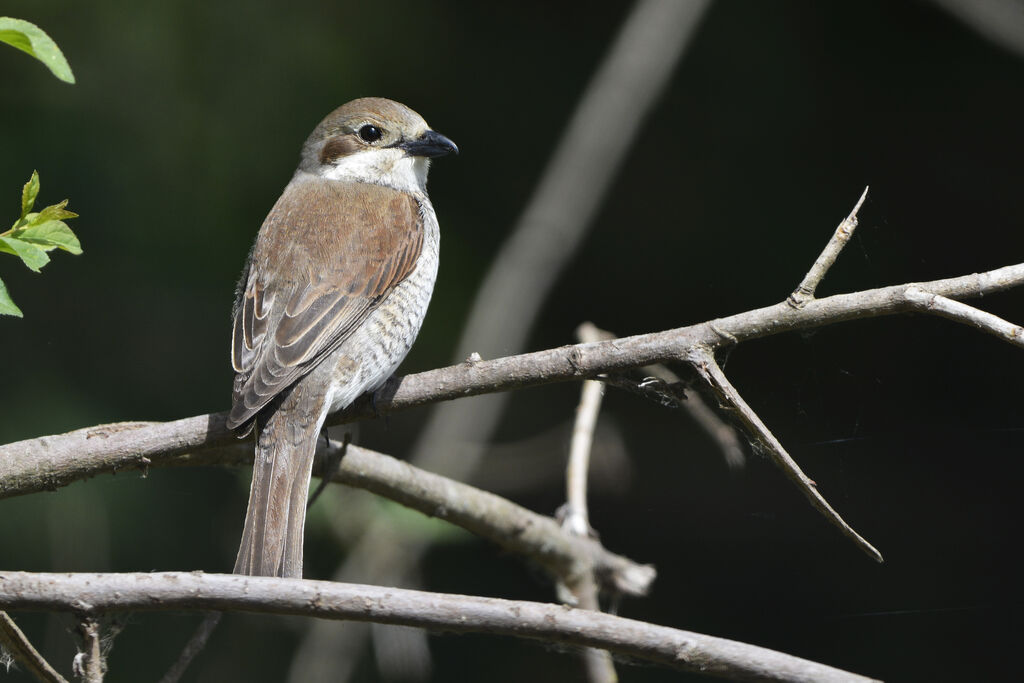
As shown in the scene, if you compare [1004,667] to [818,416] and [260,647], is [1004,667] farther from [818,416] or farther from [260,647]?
[260,647]

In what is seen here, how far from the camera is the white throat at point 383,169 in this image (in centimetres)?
344

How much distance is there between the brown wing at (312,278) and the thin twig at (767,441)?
1.04 metres

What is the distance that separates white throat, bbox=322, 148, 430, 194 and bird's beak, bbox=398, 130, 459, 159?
3cm

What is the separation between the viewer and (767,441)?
5.58ft

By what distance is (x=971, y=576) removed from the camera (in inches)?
153

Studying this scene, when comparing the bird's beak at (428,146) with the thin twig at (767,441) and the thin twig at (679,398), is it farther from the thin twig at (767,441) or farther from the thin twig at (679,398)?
the thin twig at (767,441)

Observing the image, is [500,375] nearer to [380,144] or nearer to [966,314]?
[966,314]

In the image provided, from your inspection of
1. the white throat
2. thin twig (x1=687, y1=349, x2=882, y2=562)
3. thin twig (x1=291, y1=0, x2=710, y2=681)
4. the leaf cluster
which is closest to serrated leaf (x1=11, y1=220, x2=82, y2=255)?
the leaf cluster

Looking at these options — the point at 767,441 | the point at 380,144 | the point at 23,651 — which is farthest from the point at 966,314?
the point at 380,144

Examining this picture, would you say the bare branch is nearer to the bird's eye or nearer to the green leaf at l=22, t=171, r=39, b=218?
the green leaf at l=22, t=171, r=39, b=218

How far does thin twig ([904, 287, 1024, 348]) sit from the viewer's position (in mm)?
1552

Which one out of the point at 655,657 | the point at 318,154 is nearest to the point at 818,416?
the point at 318,154

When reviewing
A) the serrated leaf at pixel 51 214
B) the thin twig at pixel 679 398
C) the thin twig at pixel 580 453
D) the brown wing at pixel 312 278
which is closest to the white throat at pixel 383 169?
the brown wing at pixel 312 278

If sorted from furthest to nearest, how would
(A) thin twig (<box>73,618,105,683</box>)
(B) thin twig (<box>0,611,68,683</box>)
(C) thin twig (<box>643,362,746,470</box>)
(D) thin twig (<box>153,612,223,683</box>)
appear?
(C) thin twig (<box>643,362,746,470</box>)
(D) thin twig (<box>153,612,223,683</box>)
(B) thin twig (<box>0,611,68,683</box>)
(A) thin twig (<box>73,618,105,683</box>)
